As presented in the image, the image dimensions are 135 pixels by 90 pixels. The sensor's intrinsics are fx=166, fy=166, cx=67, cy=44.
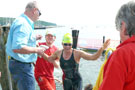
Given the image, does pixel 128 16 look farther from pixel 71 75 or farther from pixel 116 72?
pixel 71 75

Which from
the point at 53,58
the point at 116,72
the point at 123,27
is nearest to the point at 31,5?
the point at 53,58

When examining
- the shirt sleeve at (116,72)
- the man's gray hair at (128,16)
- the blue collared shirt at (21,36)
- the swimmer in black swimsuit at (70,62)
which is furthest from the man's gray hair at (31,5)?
the shirt sleeve at (116,72)

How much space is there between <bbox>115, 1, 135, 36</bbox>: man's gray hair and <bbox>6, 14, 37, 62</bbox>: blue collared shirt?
73.4 inches

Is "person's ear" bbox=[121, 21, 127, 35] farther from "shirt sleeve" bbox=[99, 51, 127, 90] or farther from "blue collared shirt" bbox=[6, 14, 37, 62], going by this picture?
"blue collared shirt" bbox=[6, 14, 37, 62]

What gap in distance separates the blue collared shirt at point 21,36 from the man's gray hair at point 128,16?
6.12 ft

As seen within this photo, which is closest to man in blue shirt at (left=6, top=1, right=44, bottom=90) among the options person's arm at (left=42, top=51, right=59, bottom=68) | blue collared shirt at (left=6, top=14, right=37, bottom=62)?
blue collared shirt at (left=6, top=14, right=37, bottom=62)

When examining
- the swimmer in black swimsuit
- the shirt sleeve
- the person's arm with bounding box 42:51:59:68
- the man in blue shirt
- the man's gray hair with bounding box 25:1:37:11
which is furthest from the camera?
the person's arm with bounding box 42:51:59:68

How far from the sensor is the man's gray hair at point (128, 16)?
4.19 feet

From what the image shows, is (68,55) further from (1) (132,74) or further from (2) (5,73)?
(1) (132,74)

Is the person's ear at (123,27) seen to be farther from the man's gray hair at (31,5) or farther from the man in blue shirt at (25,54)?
the man's gray hair at (31,5)

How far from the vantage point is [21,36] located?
2.79 metres

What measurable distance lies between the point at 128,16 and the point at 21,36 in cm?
195

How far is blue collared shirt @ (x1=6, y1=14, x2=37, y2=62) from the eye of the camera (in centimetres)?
277

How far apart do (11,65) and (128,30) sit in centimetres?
253
